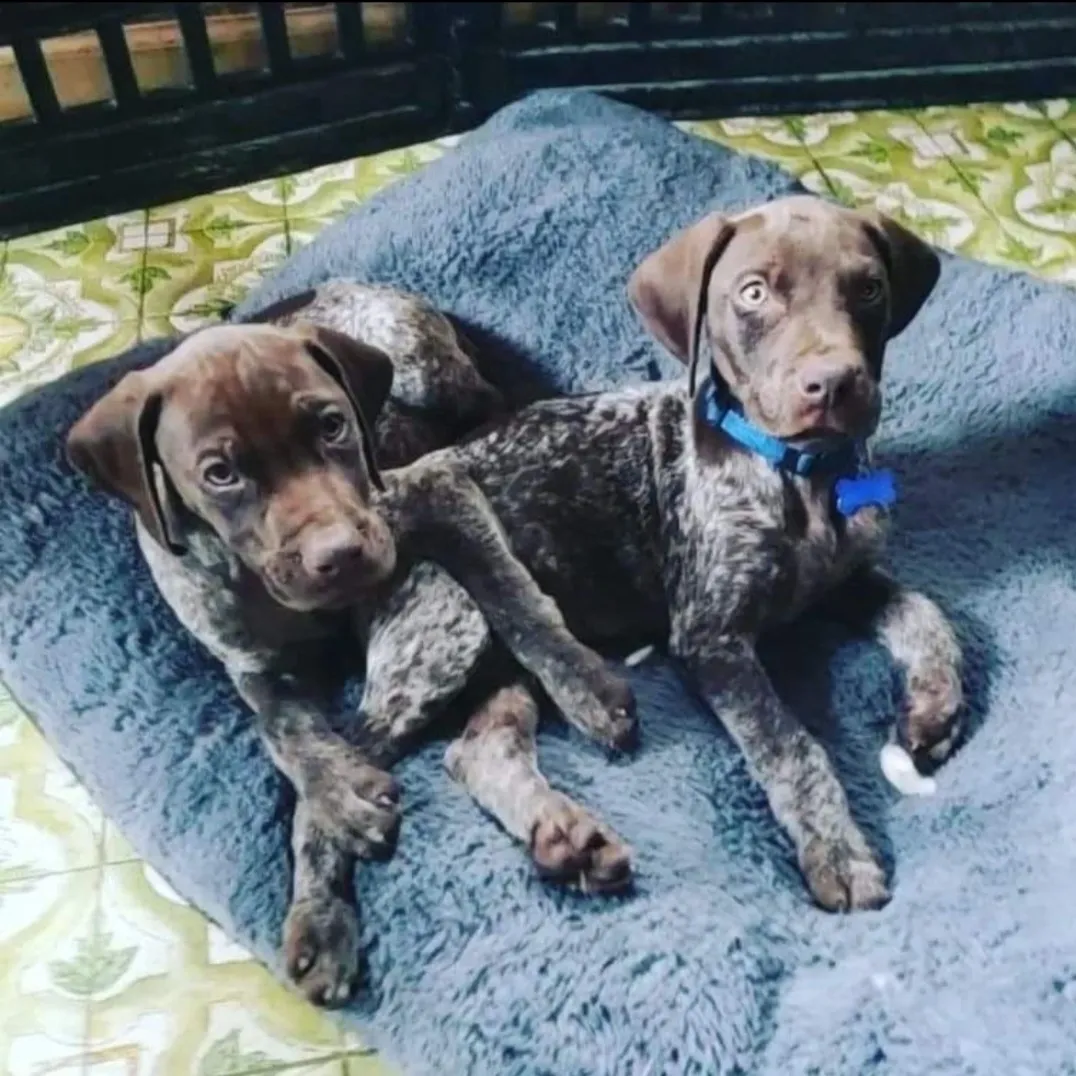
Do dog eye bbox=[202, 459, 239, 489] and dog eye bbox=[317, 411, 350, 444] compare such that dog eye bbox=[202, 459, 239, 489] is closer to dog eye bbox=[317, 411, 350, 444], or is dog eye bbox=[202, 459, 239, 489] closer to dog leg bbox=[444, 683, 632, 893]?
dog eye bbox=[317, 411, 350, 444]

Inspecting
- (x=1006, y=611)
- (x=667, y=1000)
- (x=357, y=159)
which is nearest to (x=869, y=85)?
(x=357, y=159)

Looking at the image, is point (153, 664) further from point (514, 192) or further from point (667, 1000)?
point (514, 192)

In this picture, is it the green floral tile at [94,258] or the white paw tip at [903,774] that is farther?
the green floral tile at [94,258]

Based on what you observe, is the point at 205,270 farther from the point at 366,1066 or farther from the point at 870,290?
the point at 366,1066

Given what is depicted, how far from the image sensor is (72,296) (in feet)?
12.4

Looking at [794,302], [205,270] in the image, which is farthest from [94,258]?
[794,302]

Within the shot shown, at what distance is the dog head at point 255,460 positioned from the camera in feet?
6.91

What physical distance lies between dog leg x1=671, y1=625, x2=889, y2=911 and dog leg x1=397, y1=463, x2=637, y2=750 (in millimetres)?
152

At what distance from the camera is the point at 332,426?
2.19 m

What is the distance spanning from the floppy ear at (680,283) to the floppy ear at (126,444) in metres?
0.79

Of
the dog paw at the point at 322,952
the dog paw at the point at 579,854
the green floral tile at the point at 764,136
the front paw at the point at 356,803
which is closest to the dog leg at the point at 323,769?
the front paw at the point at 356,803

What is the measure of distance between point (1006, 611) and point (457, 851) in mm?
1076

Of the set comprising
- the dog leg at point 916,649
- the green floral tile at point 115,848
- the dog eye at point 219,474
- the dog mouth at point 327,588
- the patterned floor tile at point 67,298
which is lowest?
the green floral tile at point 115,848

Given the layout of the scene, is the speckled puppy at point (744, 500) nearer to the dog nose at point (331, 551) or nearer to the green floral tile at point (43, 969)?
the dog nose at point (331, 551)
